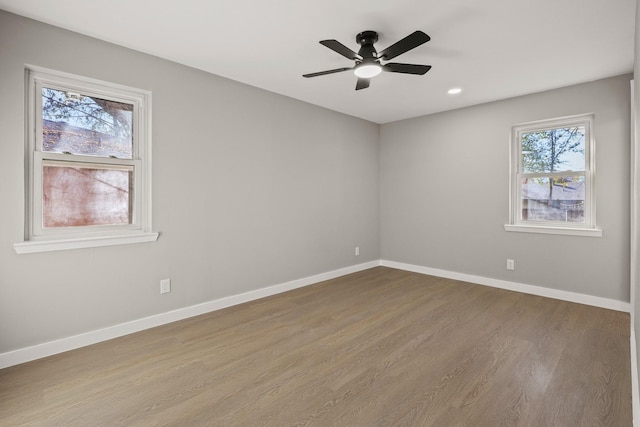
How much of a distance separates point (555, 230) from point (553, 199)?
1.32 ft

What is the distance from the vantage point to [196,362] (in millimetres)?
2301

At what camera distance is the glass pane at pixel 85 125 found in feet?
7.98

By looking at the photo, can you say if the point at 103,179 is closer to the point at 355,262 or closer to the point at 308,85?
the point at 308,85

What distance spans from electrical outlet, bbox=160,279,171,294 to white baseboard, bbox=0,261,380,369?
0.69 feet

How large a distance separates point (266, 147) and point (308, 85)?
2.86 feet

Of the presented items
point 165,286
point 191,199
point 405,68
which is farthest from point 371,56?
point 165,286

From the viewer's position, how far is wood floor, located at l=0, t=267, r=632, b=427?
5.74 ft

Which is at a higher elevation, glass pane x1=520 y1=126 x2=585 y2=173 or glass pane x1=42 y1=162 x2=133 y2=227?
glass pane x1=520 y1=126 x2=585 y2=173

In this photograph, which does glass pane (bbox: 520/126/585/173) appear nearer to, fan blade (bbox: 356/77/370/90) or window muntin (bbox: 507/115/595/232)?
window muntin (bbox: 507/115/595/232)

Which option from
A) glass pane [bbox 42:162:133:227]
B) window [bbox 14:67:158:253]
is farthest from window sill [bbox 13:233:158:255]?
glass pane [bbox 42:162:133:227]

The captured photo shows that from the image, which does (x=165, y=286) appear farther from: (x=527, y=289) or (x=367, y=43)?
(x=527, y=289)

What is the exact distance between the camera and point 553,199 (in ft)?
12.6

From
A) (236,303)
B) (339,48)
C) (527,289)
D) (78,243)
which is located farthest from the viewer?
(527,289)

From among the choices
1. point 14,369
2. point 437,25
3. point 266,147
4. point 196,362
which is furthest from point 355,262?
point 14,369
